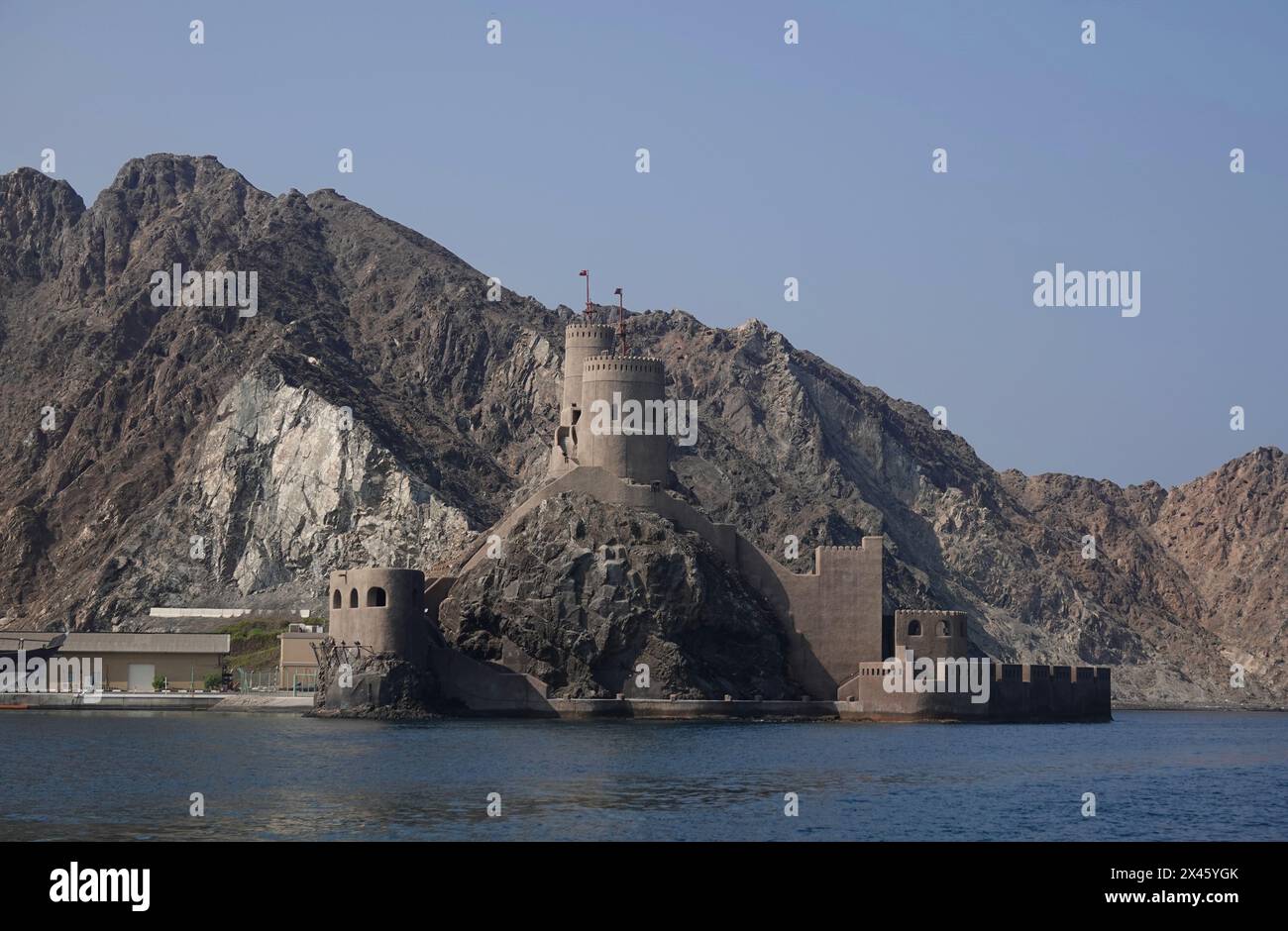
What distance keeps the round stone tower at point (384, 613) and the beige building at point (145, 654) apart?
23.6 meters

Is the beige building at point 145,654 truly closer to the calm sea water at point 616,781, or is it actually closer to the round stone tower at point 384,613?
the calm sea water at point 616,781

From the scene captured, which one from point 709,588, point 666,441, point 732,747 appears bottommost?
point 732,747

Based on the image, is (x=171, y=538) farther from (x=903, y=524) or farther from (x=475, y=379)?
(x=903, y=524)

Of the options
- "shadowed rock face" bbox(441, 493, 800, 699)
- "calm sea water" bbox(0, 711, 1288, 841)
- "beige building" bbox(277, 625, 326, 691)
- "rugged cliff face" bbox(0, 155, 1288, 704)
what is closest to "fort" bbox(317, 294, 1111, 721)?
"shadowed rock face" bbox(441, 493, 800, 699)

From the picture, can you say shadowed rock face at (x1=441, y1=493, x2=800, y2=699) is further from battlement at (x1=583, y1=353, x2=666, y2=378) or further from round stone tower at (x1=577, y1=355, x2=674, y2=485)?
battlement at (x1=583, y1=353, x2=666, y2=378)

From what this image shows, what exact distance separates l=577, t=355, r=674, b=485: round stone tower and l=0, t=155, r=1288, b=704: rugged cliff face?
23463 mm

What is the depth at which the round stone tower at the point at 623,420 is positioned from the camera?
111125 mm

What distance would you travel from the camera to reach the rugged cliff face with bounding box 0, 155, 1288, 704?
139 meters

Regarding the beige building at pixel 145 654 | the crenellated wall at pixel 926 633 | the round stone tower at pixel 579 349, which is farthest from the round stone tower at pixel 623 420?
the beige building at pixel 145 654

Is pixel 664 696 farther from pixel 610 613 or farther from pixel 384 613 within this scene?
pixel 384 613

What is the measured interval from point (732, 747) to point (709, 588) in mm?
25763
